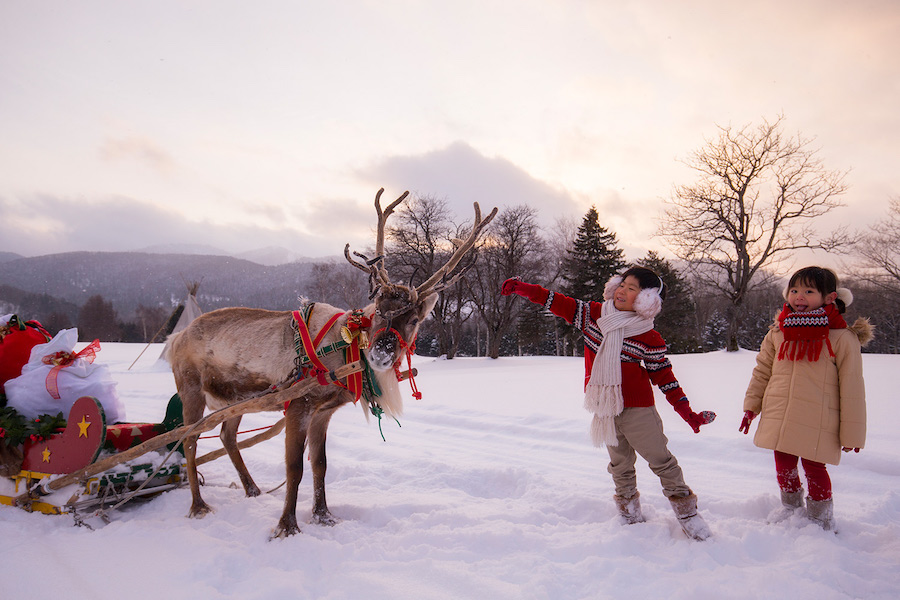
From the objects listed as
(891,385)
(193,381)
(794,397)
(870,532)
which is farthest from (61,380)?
(891,385)

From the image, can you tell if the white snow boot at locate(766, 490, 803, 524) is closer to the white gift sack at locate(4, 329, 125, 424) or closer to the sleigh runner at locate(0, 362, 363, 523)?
the sleigh runner at locate(0, 362, 363, 523)

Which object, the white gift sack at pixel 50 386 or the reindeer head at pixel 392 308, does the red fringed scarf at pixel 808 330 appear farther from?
the white gift sack at pixel 50 386

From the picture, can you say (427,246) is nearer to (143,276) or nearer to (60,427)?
(60,427)

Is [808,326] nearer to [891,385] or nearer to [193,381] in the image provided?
[193,381]

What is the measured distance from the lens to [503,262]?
90.0 ft

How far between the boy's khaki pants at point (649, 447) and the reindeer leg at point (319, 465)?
7.50 ft

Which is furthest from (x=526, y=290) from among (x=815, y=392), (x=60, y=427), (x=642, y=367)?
(x=60, y=427)

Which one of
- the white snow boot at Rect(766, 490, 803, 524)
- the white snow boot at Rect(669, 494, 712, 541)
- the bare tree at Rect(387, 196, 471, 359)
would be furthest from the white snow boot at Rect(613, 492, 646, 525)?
the bare tree at Rect(387, 196, 471, 359)

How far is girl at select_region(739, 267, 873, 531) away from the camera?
9.62ft

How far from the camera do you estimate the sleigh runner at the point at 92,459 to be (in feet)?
11.3

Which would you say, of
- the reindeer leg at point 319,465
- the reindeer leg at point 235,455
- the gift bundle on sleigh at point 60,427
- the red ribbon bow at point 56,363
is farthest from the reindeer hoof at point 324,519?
the red ribbon bow at point 56,363

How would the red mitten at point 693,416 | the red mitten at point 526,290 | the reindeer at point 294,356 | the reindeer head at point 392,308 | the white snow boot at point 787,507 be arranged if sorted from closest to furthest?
the red mitten at point 693,416
the white snow boot at point 787,507
the red mitten at point 526,290
the reindeer head at point 392,308
the reindeer at point 294,356

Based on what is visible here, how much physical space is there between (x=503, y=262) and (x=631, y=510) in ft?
80.6

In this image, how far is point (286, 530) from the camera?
3.33 m
